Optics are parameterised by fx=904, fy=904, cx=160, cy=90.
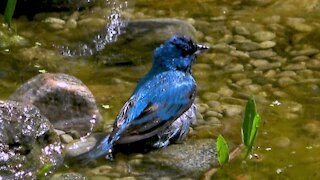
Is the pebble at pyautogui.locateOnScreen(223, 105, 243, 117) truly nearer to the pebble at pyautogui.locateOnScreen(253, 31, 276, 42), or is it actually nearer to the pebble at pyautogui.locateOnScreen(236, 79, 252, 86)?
the pebble at pyautogui.locateOnScreen(236, 79, 252, 86)

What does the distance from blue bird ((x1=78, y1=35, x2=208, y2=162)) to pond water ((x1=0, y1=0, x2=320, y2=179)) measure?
0.59ft

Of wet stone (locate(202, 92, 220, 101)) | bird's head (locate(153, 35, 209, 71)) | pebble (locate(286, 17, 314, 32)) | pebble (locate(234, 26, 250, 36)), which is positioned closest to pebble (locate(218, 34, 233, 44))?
pebble (locate(234, 26, 250, 36))

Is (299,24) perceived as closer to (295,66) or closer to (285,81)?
(295,66)

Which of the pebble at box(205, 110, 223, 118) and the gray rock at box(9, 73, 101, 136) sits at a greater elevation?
the gray rock at box(9, 73, 101, 136)

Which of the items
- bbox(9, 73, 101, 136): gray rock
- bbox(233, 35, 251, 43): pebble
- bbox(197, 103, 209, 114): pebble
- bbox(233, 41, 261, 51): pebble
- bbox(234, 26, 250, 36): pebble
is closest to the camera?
bbox(9, 73, 101, 136): gray rock

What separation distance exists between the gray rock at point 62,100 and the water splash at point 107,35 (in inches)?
48.7

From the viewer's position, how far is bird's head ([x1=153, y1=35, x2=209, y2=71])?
562 centimetres

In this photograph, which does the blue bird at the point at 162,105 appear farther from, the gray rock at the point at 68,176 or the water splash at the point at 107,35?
the water splash at the point at 107,35

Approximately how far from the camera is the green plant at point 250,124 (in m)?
4.85

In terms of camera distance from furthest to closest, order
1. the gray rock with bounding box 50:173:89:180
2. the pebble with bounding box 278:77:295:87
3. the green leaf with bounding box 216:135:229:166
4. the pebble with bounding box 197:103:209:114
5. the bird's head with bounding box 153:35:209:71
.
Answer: the pebble with bounding box 278:77:295:87 → the pebble with bounding box 197:103:209:114 → the bird's head with bounding box 153:35:209:71 → the gray rock with bounding box 50:173:89:180 → the green leaf with bounding box 216:135:229:166

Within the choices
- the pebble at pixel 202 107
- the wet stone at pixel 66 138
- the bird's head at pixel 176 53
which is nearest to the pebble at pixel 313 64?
the pebble at pixel 202 107

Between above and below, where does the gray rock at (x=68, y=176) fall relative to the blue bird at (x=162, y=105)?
below

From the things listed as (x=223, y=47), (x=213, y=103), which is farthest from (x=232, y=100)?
(x=223, y=47)

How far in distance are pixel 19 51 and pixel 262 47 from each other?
5.93ft
